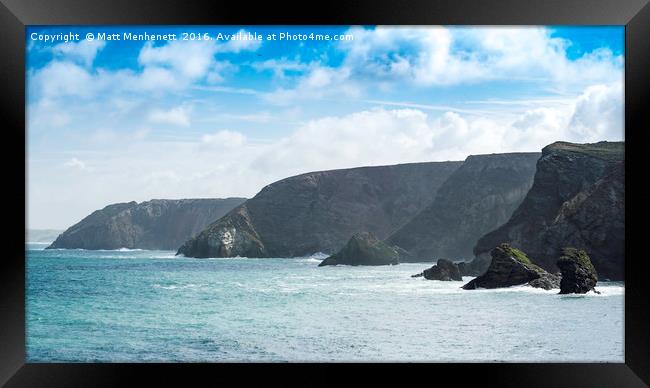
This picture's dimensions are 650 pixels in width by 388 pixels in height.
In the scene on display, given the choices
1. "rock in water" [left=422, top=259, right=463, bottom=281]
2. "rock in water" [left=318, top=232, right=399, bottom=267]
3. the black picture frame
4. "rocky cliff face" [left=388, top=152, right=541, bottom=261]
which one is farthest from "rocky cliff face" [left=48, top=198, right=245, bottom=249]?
the black picture frame

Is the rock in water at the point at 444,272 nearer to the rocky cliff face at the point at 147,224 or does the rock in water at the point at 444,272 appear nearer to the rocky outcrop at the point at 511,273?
the rocky outcrop at the point at 511,273

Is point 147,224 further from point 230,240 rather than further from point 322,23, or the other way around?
point 322,23

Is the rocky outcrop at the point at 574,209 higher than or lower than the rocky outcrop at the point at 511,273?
higher

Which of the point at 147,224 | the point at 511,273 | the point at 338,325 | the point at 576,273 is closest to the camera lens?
the point at 338,325

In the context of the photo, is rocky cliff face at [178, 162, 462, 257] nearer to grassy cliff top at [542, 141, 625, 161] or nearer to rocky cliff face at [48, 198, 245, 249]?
rocky cliff face at [48, 198, 245, 249]

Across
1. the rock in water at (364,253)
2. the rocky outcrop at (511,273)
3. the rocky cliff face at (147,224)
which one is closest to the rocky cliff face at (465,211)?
the rock in water at (364,253)

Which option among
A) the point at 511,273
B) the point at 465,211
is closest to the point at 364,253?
the point at 465,211
